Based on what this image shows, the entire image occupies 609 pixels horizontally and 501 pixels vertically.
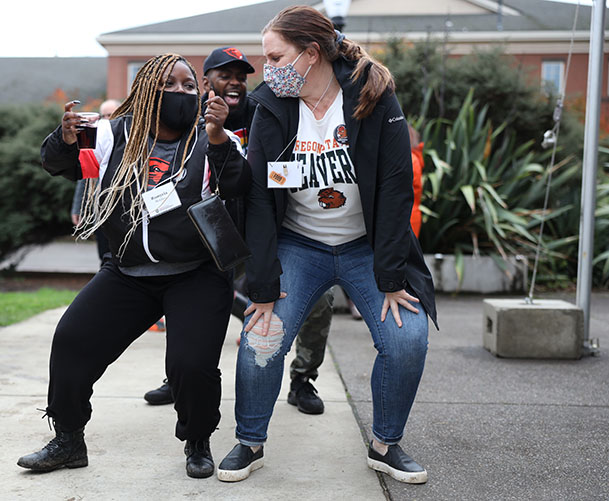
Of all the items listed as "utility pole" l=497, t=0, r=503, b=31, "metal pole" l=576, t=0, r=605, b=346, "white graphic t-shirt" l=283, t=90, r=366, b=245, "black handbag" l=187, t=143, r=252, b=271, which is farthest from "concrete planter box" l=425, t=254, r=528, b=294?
"utility pole" l=497, t=0, r=503, b=31

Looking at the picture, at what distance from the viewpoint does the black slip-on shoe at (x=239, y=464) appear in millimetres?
2705

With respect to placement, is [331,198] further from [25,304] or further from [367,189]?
[25,304]

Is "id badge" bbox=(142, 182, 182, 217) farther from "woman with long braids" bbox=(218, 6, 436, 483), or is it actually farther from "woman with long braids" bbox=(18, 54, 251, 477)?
"woman with long braids" bbox=(218, 6, 436, 483)

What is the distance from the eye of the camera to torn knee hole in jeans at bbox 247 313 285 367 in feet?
9.00

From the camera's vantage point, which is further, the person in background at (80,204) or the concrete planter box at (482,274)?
the concrete planter box at (482,274)

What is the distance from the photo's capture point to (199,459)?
2779 mm

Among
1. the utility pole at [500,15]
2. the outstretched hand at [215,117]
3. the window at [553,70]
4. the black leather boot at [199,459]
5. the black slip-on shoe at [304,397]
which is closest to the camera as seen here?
the outstretched hand at [215,117]

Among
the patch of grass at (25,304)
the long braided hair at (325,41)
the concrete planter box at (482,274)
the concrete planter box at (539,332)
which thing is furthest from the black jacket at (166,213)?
the concrete planter box at (482,274)

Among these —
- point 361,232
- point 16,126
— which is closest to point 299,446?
point 361,232

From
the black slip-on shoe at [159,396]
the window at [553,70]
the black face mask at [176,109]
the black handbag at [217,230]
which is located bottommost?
the window at [553,70]

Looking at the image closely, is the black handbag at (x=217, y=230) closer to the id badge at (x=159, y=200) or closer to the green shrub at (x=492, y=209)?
the id badge at (x=159, y=200)

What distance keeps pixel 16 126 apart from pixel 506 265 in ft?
29.9

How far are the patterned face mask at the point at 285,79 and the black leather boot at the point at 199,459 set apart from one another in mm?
1437

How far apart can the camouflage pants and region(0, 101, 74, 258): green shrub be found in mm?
8491
